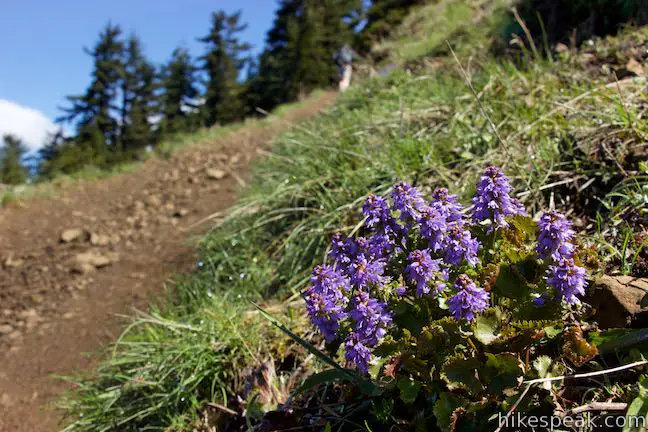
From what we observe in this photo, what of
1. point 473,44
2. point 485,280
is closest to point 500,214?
point 485,280

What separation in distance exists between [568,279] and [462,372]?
1.03ft

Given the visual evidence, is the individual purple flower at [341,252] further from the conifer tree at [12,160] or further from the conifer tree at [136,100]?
the conifer tree at [12,160]

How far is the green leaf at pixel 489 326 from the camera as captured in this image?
125 cm

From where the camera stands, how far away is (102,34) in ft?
80.8

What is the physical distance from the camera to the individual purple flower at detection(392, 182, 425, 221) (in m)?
1.37

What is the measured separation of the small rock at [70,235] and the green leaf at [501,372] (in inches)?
202

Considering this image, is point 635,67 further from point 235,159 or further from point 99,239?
point 235,159

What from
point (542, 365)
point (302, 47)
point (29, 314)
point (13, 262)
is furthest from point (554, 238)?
point (302, 47)

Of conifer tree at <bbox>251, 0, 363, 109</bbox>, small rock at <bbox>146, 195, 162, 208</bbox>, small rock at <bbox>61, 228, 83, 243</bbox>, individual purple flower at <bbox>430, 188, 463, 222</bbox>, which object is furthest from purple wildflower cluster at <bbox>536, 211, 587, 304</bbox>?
conifer tree at <bbox>251, 0, 363, 109</bbox>

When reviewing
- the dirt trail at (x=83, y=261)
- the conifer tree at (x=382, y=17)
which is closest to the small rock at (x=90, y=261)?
the dirt trail at (x=83, y=261)

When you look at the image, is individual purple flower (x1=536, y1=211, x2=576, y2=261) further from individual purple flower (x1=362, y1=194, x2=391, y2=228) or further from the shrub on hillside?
individual purple flower (x1=362, y1=194, x2=391, y2=228)

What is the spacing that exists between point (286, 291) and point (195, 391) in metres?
0.73

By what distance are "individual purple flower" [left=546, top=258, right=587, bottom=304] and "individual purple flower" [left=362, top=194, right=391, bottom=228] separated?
1.38 feet

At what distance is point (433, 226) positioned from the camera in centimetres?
132
